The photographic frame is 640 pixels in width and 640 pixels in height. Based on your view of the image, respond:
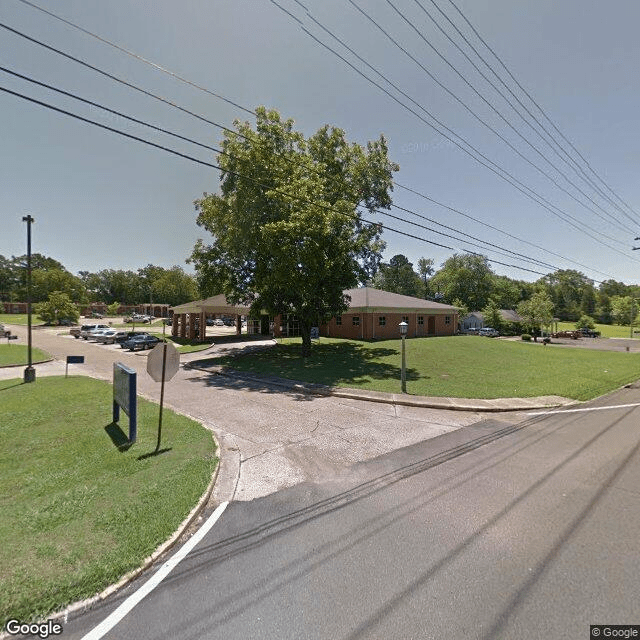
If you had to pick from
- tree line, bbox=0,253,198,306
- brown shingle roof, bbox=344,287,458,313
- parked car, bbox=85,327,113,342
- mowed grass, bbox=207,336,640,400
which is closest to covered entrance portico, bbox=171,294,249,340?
parked car, bbox=85,327,113,342

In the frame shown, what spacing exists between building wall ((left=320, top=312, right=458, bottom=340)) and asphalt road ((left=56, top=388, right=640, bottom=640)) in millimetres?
26127

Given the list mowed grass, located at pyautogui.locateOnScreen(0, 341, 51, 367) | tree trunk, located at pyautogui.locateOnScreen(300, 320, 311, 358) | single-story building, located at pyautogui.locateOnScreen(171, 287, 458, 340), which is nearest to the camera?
mowed grass, located at pyautogui.locateOnScreen(0, 341, 51, 367)

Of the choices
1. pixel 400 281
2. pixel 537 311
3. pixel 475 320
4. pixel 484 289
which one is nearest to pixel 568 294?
pixel 484 289

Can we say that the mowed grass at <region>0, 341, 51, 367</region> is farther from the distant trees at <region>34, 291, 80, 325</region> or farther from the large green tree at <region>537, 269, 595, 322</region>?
the large green tree at <region>537, 269, 595, 322</region>

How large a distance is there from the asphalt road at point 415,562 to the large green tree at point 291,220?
13.0m

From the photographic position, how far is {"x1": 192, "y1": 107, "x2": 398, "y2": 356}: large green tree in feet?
58.7

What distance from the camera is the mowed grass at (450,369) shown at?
46.5 ft

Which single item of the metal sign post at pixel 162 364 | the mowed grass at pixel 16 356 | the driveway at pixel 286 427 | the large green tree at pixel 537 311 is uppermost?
the large green tree at pixel 537 311

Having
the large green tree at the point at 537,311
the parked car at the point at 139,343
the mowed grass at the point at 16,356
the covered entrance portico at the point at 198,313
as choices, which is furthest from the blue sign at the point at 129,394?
the large green tree at the point at 537,311

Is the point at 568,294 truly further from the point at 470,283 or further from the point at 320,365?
the point at 320,365

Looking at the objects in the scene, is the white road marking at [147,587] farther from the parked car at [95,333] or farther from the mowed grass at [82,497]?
the parked car at [95,333]

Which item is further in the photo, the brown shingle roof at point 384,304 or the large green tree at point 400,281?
the large green tree at point 400,281

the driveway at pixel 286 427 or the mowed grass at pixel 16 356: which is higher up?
the driveway at pixel 286 427

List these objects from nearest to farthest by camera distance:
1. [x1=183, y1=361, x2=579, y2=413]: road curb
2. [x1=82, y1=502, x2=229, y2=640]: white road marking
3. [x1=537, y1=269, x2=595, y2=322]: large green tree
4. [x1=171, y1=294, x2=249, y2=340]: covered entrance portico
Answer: [x1=82, y1=502, x2=229, y2=640]: white road marking < [x1=183, y1=361, x2=579, y2=413]: road curb < [x1=171, y1=294, x2=249, y2=340]: covered entrance portico < [x1=537, y1=269, x2=595, y2=322]: large green tree
